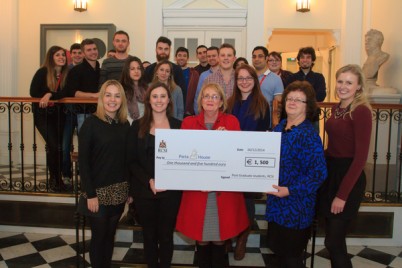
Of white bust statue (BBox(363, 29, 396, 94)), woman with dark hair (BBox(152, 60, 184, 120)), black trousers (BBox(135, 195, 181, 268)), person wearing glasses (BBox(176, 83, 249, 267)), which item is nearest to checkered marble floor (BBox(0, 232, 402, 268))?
black trousers (BBox(135, 195, 181, 268))

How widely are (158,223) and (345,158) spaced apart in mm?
1342

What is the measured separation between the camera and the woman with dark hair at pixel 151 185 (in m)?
2.59

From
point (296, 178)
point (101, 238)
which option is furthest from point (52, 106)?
point (296, 178)

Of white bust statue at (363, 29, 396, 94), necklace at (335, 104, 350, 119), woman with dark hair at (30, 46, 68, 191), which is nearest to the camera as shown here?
necklace at (335, 104, 350, 119)

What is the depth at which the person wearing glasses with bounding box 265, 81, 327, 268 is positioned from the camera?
7.30ft

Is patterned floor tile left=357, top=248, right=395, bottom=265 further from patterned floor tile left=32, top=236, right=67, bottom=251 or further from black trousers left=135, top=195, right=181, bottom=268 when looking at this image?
patterned floor tile left=32, top=236, right=67, bottom=251

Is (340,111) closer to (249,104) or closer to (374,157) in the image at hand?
(249,104)

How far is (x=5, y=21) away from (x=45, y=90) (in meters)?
3.58

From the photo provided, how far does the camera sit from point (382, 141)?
4988 mm

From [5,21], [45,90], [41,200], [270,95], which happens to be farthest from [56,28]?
[270,95]

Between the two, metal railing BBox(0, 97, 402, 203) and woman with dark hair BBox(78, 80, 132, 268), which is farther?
metal railing BBox(0, 97, 402, 203)

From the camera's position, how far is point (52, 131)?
14.3 feet

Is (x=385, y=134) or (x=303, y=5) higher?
(x=303, y=5)

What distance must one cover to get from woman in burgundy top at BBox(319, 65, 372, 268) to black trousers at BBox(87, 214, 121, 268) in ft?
4.80
